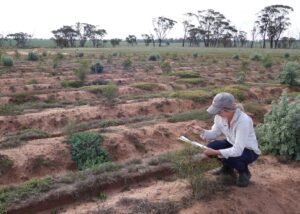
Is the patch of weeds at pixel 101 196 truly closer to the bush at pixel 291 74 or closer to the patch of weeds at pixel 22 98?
the patch of weeds at pixel 22 98

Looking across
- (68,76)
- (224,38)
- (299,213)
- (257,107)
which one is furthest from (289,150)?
(224,38)

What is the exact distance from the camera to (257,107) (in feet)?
36.8

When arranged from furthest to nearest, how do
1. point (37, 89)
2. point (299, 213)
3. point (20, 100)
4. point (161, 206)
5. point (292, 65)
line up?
point (292, 65), point (37, 89), point (20, 100), point (299, 213), point (161, 206)

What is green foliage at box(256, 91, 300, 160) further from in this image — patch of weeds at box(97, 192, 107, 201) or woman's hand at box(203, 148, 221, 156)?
patch of weeds at box(97, 192, 107, 201)

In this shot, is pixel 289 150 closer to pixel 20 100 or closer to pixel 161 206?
pixel 161 206

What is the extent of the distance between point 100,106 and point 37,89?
469cm

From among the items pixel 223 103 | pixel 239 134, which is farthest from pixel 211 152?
pixel 223 103

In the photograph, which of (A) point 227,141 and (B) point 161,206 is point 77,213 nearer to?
(B) point 161,206

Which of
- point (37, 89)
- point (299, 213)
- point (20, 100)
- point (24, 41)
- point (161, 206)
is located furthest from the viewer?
point (24, 41)

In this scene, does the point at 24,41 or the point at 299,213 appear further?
the point at 24,41

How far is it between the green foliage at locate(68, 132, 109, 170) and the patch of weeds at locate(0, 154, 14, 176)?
1.21 m

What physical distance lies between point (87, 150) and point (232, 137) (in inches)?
155

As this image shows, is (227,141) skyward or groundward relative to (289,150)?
skyward

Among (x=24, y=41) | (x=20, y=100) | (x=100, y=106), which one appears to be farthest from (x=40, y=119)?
(x=24, y=41)
